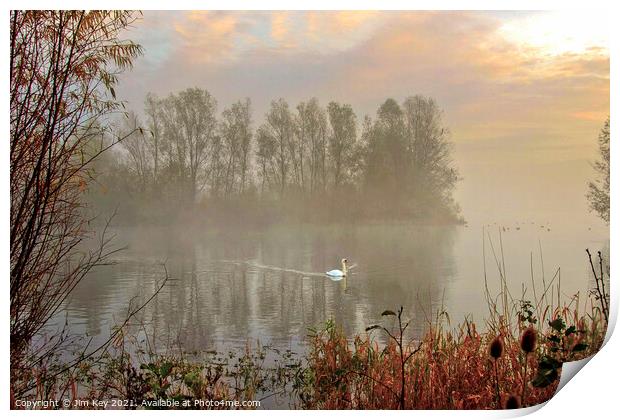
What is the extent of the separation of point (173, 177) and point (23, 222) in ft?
3.40

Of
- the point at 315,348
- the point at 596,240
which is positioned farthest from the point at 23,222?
the point at 596,240

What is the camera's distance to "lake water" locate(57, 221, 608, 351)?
16.2 ft

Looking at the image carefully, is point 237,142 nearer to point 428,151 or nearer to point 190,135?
point 190,135

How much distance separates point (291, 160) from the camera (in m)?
5.22

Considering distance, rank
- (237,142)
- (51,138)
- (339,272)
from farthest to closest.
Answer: (237,142), (339,272), (51,138)

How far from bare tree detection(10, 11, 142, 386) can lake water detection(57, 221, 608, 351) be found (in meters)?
0.27

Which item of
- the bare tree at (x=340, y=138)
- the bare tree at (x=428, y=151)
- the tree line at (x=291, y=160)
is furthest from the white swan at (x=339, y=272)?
the bare tree at (x=428, y=151)

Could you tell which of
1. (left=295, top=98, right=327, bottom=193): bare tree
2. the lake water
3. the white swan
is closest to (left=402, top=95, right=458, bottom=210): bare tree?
the lake water

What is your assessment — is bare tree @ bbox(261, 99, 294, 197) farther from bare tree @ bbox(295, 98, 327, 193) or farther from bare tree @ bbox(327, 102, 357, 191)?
bare tree @ bbox(327, 102, 357, 191)

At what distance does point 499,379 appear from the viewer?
4.80 m

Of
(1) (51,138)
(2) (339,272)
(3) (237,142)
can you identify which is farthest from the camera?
(3) (237,142)

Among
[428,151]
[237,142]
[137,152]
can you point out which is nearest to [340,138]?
[428,151]

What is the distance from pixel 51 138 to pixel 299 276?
1.89 meters

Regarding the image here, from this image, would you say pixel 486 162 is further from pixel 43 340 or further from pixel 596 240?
pixel 43 340
